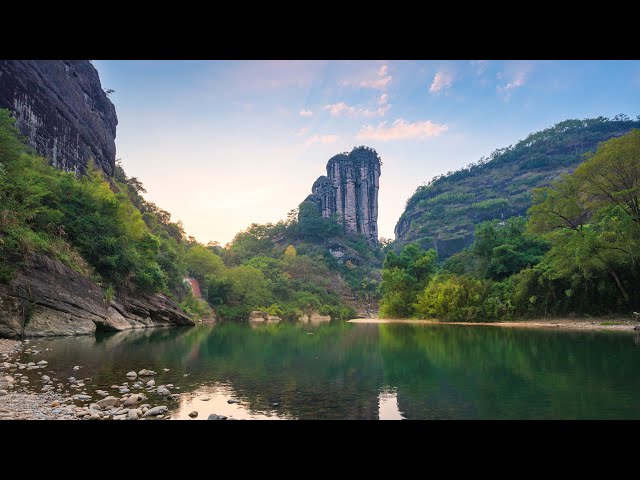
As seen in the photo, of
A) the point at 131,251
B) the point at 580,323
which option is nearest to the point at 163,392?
the point at 131,251

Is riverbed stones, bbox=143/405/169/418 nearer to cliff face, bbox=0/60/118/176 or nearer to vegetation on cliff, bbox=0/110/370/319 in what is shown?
vegetation on cliff, bbox=0/110/370/319

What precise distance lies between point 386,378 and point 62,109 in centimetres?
3195

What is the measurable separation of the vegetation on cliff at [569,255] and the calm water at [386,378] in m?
8.90

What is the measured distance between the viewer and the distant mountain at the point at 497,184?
256 ft

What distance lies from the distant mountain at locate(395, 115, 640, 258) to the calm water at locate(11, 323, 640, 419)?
66.5 m

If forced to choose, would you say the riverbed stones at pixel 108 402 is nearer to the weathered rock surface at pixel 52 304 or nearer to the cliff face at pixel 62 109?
the weathered rock surface at pixel 52 304

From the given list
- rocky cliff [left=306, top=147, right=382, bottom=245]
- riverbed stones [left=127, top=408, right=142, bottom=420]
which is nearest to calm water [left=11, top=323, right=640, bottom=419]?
riverbed stones [left=127, top=408, right=142, bottom=420]

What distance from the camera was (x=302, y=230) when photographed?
3216 inches

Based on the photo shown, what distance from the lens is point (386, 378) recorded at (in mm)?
9023

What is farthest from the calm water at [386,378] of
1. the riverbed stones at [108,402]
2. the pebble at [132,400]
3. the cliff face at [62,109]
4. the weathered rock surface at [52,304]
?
the cliff face at [62,109]
